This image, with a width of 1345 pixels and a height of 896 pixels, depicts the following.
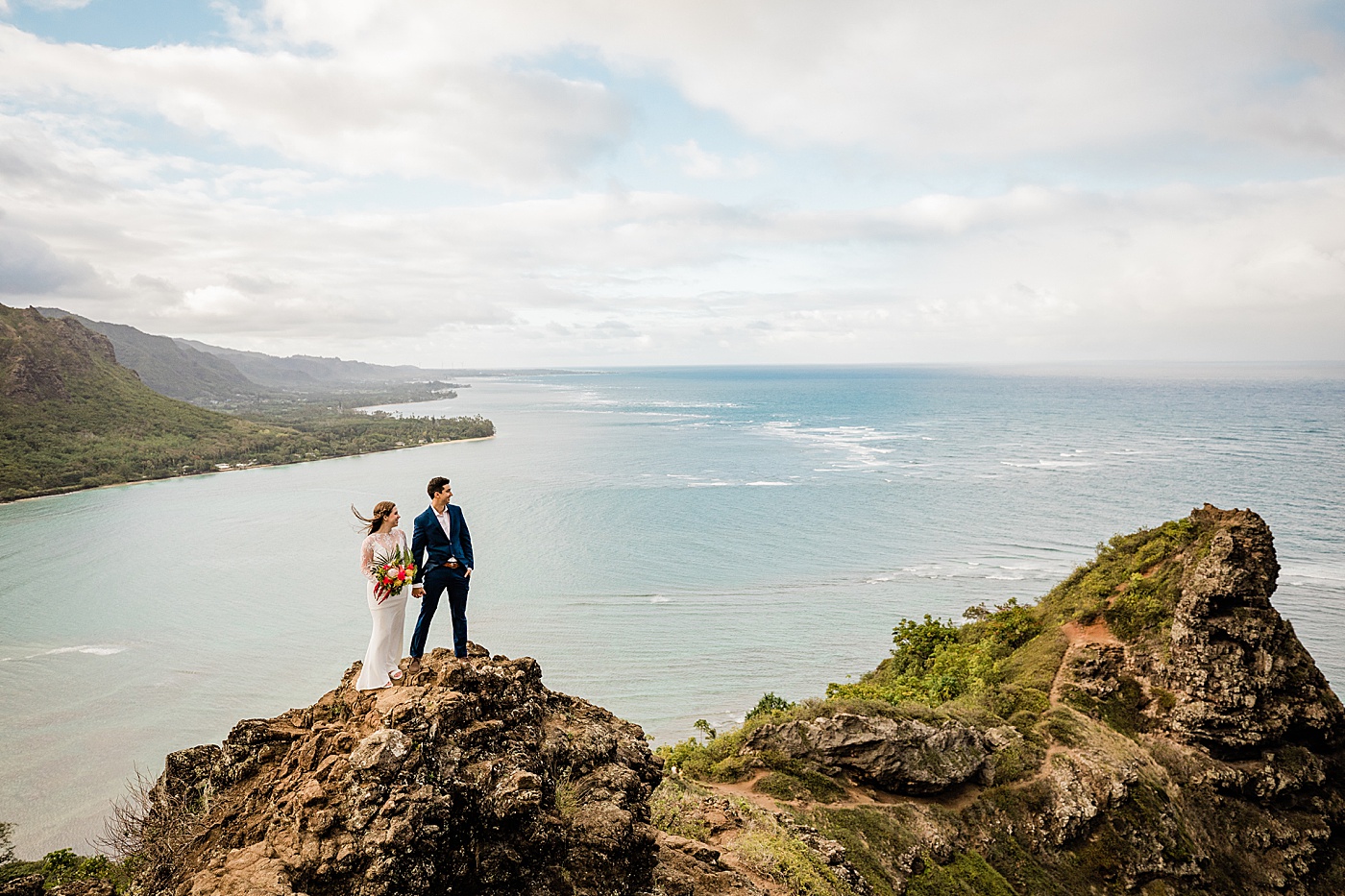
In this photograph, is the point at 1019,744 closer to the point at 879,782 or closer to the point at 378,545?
the point at 879,782

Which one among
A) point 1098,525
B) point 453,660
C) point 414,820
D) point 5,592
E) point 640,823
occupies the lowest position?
point 5,592

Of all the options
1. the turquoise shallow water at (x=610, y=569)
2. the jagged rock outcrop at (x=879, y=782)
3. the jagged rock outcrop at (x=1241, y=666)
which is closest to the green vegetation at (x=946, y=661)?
the jagged rock outcrop at (x=879, y=782)

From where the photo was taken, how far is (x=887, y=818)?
630 inches

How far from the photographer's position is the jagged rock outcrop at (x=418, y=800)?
6742mm

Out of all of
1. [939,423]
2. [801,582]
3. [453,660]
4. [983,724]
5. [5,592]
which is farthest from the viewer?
[939,423]

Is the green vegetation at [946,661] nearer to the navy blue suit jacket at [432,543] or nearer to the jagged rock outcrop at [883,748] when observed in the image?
the jagged rock outcrop at [883,748]

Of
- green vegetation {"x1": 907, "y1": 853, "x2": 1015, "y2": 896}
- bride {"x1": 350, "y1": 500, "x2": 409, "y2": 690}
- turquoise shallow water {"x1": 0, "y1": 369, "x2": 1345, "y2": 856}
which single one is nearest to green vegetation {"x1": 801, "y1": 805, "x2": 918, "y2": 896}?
green vegetation {"x1": 907, "y1": 853, "x2": 1015, "y2": 896}

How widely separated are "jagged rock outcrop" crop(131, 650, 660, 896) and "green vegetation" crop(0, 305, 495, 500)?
11396cm

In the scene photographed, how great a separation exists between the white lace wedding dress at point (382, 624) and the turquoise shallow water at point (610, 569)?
26.4 m

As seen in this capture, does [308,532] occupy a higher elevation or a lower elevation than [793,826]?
lower

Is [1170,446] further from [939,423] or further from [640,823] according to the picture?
[640,823]

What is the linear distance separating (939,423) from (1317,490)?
73.5 m

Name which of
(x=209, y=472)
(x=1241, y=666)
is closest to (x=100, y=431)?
(x=209, y=472)

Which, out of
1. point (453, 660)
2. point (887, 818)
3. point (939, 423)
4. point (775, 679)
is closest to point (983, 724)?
point (887, 818)
